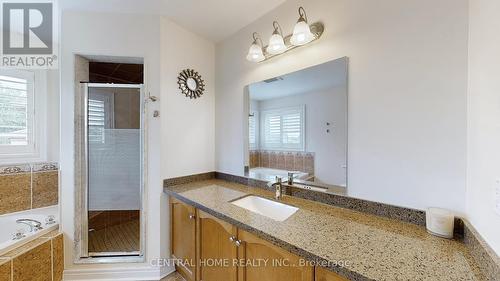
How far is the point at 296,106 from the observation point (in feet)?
5.85

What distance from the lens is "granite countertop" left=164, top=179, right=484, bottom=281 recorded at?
75 centimetres

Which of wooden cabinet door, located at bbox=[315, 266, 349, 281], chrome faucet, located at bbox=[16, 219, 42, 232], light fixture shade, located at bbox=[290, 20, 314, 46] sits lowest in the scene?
chrome faucet, located at bbox=[16, 219, 42, 232]

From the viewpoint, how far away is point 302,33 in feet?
4.79

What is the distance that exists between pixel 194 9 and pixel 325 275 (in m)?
Result: 2.11

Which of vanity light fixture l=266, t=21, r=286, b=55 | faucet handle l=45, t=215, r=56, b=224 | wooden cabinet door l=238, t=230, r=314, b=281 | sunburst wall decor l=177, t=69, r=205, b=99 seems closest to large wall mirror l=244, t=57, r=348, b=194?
vanity light fixture l=266, t=21, r=286, b=55

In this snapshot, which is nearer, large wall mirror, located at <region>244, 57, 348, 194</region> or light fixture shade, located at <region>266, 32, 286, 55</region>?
large wall mirror, located at <region>244, 57, 348, 194</region>

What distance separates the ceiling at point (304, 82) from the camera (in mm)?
1450

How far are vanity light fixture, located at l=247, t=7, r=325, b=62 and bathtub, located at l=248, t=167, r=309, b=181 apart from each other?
1.00 metres

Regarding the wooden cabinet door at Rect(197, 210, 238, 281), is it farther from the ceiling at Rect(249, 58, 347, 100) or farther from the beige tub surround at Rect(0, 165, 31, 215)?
the beige tub surround at Rect(0, 165, 31, 215)

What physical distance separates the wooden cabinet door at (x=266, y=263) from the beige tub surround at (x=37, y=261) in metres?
1.59

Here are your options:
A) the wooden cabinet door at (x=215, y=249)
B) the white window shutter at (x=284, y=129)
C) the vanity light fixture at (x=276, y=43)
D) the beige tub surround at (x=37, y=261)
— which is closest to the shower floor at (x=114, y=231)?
the beige tub surround at (x=37, y=261)

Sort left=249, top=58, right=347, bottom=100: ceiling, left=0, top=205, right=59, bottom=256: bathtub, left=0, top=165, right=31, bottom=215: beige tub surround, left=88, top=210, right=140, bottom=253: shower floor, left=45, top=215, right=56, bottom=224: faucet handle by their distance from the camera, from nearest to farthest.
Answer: left=249, top=58, right=347, bottom=100: ceiling → left=0, top=205, right=59, bottom=256: bathtub → left=45, top=215, right=56, bottom=224: faucet handle → left=88, top=210, right=140, bottom=253: shower floor → left=0, top=165, right=31, bottom=215: beige tub surround

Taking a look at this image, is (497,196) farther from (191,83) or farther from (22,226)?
(22,226)

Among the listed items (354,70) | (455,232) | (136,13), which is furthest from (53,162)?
(455,232)
